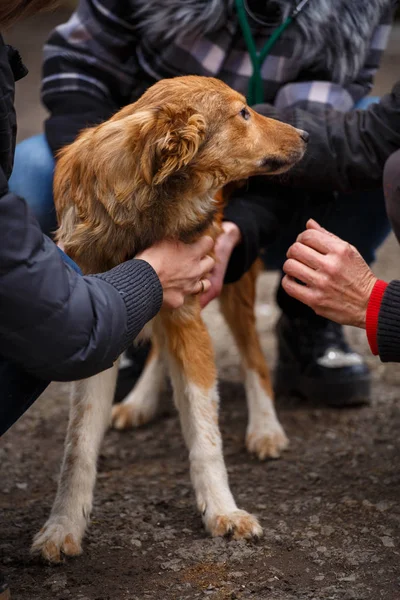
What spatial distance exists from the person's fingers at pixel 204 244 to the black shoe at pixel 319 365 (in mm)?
1359

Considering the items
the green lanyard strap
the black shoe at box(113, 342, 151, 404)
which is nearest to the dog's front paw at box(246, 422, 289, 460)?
the black shoe at box(113, 342, 151, 404)

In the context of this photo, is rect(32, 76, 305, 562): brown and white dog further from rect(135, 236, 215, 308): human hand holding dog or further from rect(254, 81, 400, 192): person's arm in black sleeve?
rect(254, 81, 400, 192): person's arm in black sleeve

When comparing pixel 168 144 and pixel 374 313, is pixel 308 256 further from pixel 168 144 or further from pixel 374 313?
pixel 168 144

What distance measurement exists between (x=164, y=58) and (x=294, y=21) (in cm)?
55

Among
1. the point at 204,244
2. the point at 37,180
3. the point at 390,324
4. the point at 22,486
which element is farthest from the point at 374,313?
the point at 37,180

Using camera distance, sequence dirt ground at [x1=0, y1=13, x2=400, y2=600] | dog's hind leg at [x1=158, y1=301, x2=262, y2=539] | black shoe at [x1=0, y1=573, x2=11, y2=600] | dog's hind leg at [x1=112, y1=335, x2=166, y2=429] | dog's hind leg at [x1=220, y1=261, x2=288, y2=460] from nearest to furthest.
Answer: black shoe at [x1=0, y1=573, x2=11, y2=600] → dirt ground at [x1=0, y1=13, x2=400, y2=600] → dog's hind leg at [x1=158, y1=301, x2=262, y2=539] → dog's hind leg at [x1=220, y1=261, x2=288, y2=460] → dog's hind leg at [x1=112, y1=335, x2=166, y2=429]

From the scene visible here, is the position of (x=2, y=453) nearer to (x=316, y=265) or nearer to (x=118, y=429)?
(x=118, y=429)

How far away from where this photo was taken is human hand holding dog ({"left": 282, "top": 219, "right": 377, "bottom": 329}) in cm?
272

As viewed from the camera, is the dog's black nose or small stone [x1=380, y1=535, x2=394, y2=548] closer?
small stone [x1=380, y1=535, x2=394, y2=548]

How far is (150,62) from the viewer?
141 inches

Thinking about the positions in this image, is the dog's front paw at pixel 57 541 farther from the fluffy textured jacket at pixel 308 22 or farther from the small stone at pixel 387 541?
the fluffy textured jacket at pixel 308 22

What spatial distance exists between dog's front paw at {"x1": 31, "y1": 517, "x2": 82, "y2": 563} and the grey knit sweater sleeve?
1.12 meters

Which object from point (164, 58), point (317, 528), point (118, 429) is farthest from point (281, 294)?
point (317, 528)

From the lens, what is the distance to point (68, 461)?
2865mm
